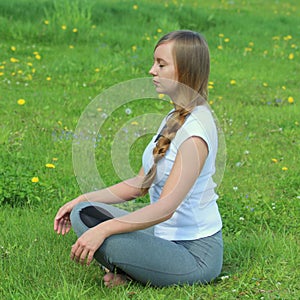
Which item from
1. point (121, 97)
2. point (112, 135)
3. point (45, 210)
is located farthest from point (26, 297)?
point (121, 97)

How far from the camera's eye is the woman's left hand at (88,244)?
9.09 feet

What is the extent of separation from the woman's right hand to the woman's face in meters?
0.72

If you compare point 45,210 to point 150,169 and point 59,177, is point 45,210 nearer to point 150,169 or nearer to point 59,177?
point 59,177

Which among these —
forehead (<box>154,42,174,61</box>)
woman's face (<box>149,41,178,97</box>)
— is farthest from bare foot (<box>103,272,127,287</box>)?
forehead (<box>154,42,174,61</box>)

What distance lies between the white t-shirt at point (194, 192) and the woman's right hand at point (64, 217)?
0.41 meters

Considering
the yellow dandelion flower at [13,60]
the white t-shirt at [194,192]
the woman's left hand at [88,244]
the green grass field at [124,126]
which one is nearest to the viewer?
the woman's left hand at [88,244]

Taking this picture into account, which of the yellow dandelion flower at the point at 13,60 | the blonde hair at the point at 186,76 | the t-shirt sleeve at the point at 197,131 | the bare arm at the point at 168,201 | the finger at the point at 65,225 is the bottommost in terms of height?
the yellow dandelion flower at the point at 13,60

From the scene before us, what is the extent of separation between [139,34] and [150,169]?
6159 millimetres

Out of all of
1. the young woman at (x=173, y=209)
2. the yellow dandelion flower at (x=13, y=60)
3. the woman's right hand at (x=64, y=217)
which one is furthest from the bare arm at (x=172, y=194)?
the yellow dandelion flower at (x=13, y=60)

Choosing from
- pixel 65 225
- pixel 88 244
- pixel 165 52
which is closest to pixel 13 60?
pixel 65 225

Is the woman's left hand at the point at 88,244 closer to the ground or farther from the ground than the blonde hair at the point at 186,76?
closer to the ground

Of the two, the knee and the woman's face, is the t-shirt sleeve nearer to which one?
the woman's face

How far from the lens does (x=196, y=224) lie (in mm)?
3041

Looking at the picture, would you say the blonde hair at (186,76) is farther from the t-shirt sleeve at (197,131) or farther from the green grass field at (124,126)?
the green grass field at (124,126)
